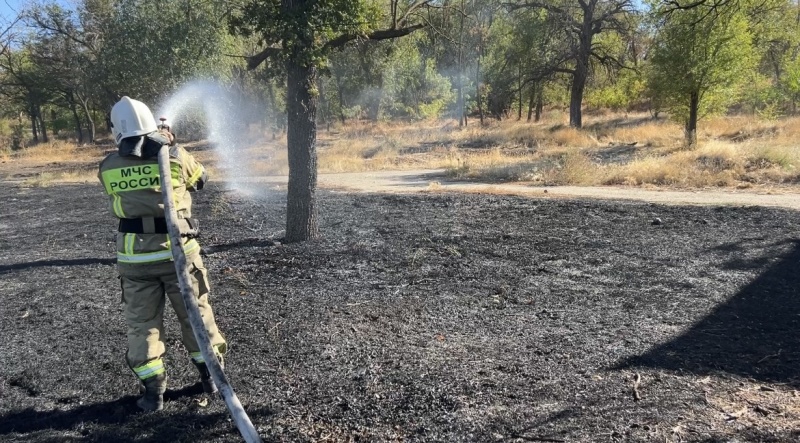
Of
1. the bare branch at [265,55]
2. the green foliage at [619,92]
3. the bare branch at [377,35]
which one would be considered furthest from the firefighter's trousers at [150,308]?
the green foliage at [619,92]

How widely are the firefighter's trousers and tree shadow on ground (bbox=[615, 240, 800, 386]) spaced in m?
2.88

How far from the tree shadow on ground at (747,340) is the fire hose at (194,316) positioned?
246cm

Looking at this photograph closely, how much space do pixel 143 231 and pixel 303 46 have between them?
11.6 feet

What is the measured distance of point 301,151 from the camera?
22.7 feet

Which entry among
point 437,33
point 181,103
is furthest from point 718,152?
point 181,103

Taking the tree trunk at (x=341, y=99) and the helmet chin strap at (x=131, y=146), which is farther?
the tree trunk at (x=341, y=99)

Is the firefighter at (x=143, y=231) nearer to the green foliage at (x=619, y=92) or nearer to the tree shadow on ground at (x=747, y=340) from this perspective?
the tree shadow on ground at (x=747, y=340)

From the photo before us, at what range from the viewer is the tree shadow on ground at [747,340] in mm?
3605

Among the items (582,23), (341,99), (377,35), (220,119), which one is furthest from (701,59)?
(341,99)

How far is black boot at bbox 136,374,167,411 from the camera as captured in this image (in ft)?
10.8

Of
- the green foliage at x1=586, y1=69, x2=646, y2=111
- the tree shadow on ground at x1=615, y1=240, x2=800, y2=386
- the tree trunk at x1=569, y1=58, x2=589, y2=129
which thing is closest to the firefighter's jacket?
the tree shadow on ground at x1=615, y1=240, x2=800, y2=386

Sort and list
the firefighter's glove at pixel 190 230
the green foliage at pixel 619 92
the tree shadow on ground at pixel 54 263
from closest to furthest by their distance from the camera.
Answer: the firefighter's glove at pixel 190 230 < the tree shadow on ground at pixel 54 263 < the green foliage at pixel 619 92

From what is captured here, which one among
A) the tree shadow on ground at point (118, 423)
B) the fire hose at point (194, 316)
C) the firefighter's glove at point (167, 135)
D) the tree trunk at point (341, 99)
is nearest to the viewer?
the fire hose at point (194, 316)

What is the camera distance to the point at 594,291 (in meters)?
5.21
